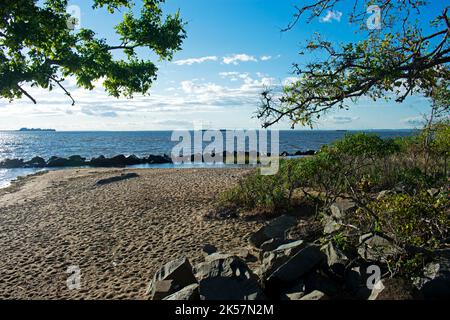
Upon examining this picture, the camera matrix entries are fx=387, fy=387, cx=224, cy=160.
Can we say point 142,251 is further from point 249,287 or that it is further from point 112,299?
point 249,287

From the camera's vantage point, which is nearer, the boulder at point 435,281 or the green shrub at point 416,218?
the boulder at point 435,281

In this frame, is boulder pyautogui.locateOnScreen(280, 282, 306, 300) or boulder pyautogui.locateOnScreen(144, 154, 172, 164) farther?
boulder pyautogui.locateOnScreen(144, 154, 172, 164)

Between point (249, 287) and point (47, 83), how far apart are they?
9830 millimetres

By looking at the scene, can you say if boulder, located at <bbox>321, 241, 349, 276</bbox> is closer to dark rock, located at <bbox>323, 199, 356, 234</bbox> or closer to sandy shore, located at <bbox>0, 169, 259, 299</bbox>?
dark rock, located at <bbox>323, 199, 356, 234</bbox>

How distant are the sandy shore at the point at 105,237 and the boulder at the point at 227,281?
146cm

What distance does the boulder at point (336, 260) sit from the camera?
6004mm

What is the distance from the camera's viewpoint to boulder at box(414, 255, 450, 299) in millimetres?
5016

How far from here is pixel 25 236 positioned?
10.8 metres

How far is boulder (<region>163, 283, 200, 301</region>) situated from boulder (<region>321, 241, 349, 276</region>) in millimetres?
2159

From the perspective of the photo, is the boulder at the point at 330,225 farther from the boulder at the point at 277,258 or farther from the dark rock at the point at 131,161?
the dark rock at the point at 131,161

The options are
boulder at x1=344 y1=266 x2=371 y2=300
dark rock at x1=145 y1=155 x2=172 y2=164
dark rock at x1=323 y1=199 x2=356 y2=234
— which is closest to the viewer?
boulder at x1=344 y1=266 x2=371 y2=300

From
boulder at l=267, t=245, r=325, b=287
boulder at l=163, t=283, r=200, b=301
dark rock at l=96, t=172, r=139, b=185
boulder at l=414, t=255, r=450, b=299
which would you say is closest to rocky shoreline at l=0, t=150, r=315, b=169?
dark rock at l=96, t=172, r=139, b=185

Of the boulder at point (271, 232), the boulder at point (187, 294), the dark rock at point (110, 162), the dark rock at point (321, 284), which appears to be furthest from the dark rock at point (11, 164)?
the dark rock at point (321, 284)

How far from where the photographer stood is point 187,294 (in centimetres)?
532
